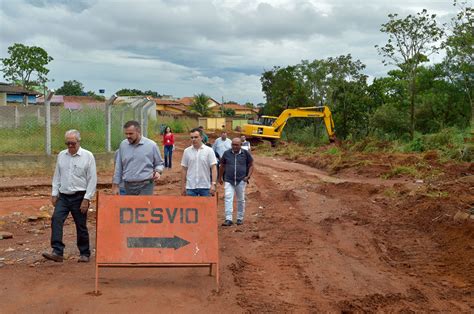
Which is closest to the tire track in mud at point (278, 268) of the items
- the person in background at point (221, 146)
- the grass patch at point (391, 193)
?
the person in background at point (221, 146)

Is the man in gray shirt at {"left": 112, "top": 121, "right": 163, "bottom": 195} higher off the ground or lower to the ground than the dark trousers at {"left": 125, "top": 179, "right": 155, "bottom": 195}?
higher

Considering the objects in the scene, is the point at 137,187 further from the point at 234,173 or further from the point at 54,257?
the point at 234,173

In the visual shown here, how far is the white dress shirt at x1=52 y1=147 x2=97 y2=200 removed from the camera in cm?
731

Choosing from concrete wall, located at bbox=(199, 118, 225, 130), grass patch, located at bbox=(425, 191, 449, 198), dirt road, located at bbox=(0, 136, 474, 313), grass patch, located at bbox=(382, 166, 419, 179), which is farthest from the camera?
concrete wall, located at bbox=(199, 118, 225, 130)

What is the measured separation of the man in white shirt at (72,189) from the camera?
731 centimetres

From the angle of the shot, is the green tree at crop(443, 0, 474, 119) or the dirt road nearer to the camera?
the dirt road

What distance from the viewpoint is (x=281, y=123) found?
→ 35188 millimetres

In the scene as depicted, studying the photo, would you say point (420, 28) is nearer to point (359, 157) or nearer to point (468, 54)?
point (468, 54)

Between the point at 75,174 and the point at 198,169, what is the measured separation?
2.12m

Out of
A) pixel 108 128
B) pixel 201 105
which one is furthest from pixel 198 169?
pixel 201 105

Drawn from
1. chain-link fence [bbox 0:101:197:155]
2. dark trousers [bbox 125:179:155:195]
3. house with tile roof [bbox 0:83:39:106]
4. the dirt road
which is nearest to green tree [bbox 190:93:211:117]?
house with tile roof [bbox 0:83:39:106]

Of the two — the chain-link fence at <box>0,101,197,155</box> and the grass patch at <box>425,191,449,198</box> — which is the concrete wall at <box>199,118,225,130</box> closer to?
the chain-link fence at <box>0,101,197,155</box>

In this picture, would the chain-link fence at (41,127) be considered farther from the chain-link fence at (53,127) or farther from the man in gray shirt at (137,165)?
the man in gray shirt at (137,165)

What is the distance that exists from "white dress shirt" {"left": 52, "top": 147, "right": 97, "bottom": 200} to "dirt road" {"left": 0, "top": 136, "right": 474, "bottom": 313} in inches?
38.5
